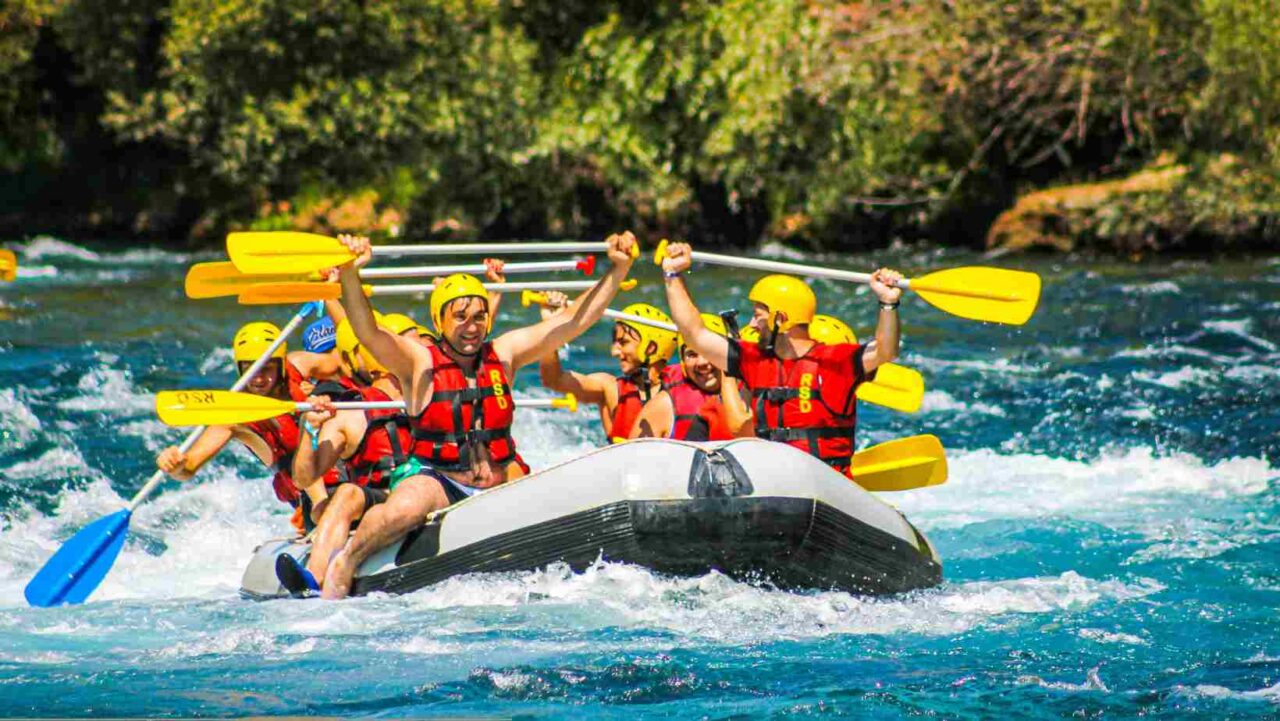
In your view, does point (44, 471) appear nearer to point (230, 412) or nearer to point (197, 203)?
point (230, 412)

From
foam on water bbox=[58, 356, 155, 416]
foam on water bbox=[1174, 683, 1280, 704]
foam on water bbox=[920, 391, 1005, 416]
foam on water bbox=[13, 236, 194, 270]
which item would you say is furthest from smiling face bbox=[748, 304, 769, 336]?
foam on water bbox=[13, 236, 194, 270]

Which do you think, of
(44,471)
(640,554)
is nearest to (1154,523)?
(640,554)

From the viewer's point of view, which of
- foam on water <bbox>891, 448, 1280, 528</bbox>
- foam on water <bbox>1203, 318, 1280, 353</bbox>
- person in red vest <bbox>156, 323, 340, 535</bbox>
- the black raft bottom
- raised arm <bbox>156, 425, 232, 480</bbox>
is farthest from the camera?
foam on water <bbox>1203, 318, 1280, 353</bbox>

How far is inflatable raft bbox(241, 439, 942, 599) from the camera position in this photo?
19.9 ft

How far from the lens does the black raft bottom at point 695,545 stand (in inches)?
238

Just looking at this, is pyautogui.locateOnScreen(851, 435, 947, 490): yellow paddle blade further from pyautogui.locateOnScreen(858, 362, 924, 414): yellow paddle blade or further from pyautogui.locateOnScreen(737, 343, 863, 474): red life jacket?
pyautogui.locateOnScreen(737, 343, 863, 474): red life jacket

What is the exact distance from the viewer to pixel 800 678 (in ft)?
18.0

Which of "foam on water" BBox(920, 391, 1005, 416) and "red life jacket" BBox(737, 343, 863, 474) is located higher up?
"red life jacket" BBox(737, 343, 863, 474)

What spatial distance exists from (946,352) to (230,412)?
303 inches

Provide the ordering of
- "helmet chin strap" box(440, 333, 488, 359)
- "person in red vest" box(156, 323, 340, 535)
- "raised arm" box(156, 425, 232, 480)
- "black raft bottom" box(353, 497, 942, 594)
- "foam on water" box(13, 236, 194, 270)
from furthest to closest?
1. "foam on water" box(13, 236, 194, 270)
2. "person in red vest" box(156, 323, 340, 535)
3. "raised arm" box(156, 425, 232, 480)
4. "helmet chin strap" box(440, 333, 488, 359)
5. "black raft bottom" box(353, 497, 942, 594)

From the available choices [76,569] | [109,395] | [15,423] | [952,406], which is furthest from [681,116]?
[76,569]

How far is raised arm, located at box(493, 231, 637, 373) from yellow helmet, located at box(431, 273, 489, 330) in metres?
0.36

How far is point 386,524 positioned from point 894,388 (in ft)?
8.50

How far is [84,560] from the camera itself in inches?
275
